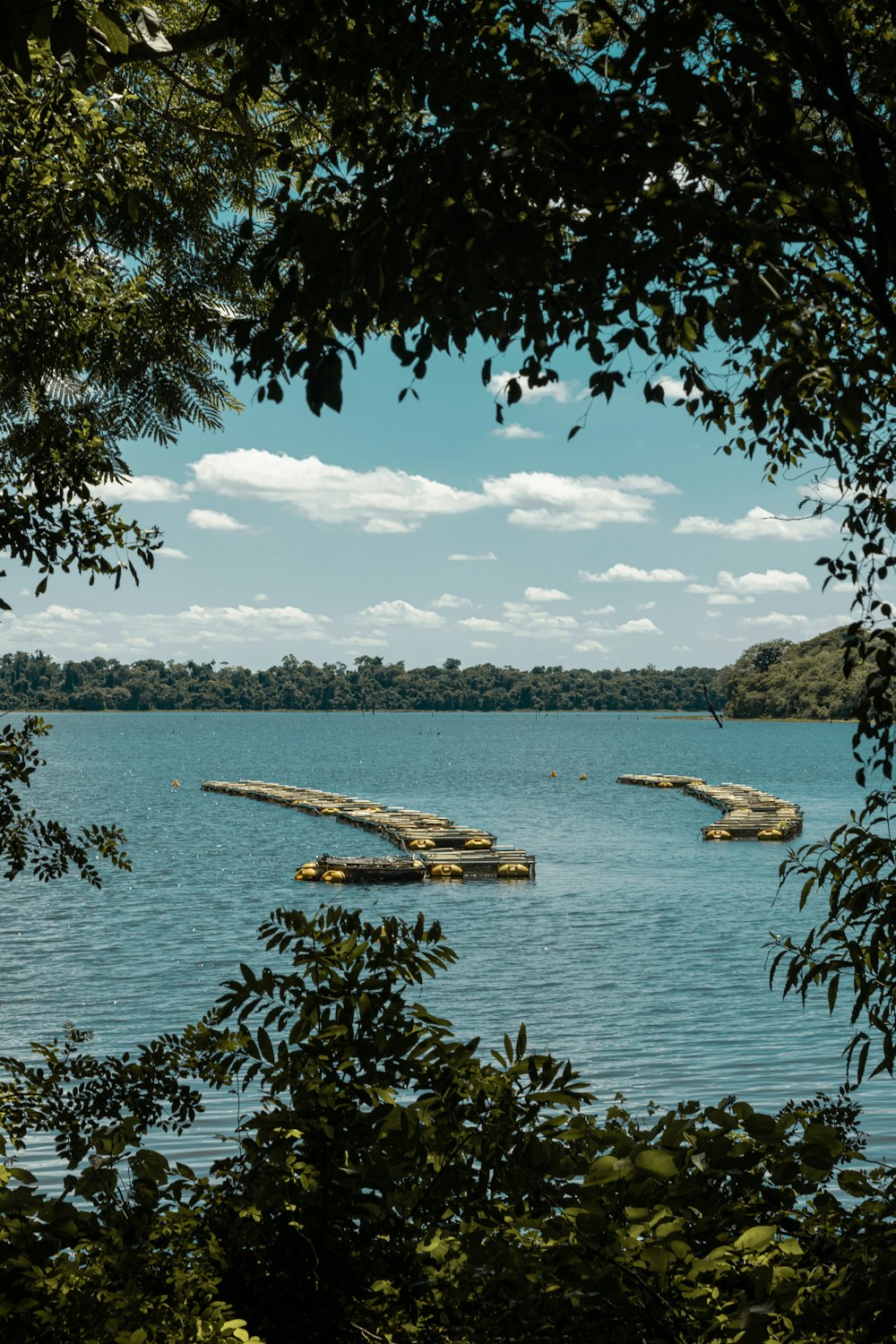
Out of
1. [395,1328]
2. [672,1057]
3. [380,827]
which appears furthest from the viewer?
[380,827]

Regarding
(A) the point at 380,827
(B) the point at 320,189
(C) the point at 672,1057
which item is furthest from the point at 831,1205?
(A) the point at 380,827

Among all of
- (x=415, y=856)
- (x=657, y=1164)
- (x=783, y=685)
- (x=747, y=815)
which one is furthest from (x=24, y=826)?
(x=783, y=685)

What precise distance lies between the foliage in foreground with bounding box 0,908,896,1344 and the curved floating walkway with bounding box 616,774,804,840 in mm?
44364

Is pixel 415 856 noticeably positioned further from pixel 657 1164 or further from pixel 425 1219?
pixel 657 1164

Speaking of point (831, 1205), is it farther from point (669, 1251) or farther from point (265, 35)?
point (265, 35)

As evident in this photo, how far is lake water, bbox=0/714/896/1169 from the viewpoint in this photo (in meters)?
17.1

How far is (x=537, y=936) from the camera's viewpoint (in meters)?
26.9

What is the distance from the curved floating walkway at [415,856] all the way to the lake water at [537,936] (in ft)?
3.02

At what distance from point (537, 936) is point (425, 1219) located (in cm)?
2358

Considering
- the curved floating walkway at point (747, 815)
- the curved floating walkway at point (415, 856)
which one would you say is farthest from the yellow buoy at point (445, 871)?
the curved floating walkway at point (747, 815)

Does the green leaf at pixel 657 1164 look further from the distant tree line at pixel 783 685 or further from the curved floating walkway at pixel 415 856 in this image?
the distant tree line at pixel 783 685

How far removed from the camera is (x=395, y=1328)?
3371mm

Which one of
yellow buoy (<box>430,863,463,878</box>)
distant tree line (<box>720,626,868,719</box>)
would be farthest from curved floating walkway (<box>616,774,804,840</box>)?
distant tree line (<box>720,626,868,719</box>)

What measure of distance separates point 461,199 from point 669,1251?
2797mm
